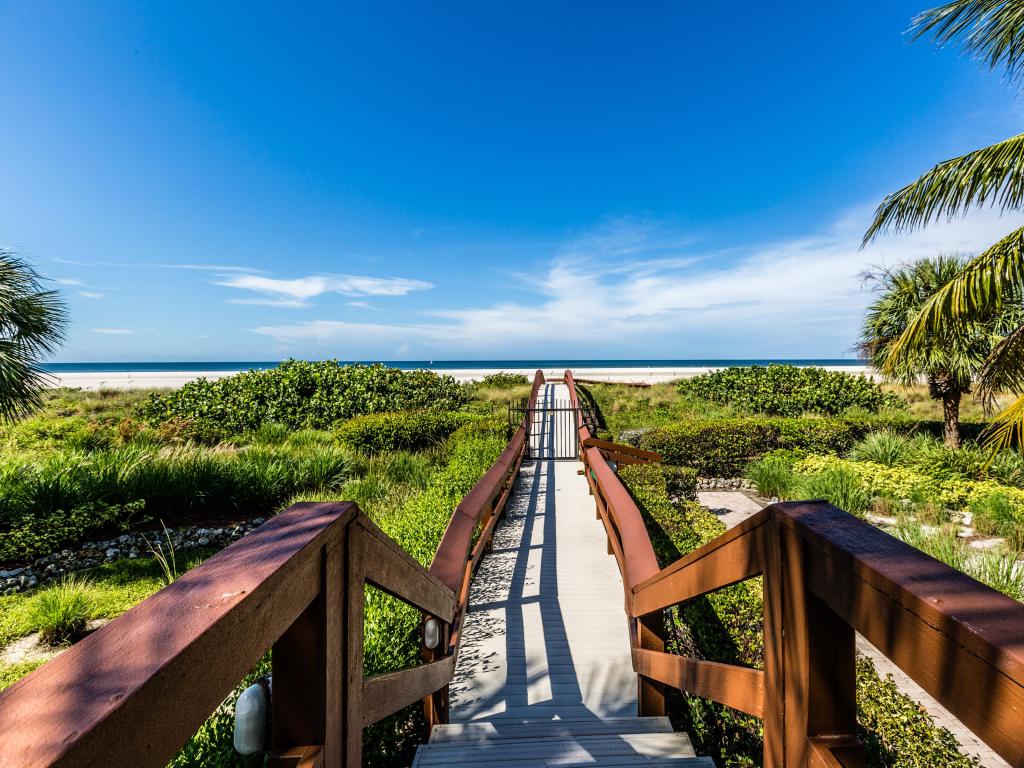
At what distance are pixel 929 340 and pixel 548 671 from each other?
36.5ft

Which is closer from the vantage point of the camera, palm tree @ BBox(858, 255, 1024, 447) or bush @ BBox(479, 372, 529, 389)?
palm tree @ BBox(858, 255, 1024, 447)

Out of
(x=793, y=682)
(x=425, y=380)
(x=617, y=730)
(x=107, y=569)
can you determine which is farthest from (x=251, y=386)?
(x=793, y=682)

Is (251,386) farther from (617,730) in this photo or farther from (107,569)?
(617,730)

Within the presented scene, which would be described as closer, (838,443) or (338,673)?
(338,673)

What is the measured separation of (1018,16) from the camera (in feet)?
19.0

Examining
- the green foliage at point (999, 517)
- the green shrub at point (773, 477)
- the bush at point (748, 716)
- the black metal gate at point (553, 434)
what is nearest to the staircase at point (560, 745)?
the bush at point (748, 716)

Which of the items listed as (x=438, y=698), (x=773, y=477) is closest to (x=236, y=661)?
(x=438, y=698)

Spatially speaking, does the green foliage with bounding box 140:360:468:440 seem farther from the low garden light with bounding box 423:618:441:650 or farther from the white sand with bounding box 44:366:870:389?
the white sand with bounding box 44:366:870:389

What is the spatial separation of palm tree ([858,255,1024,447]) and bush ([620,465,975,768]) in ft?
30.6

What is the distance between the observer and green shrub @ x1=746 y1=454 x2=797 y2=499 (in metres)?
9.62

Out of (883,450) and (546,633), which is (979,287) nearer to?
(883,450)

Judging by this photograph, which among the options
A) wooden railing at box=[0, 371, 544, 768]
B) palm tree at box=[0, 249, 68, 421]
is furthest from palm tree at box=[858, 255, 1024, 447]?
palm tree at box=[0, 249, 68, 421]

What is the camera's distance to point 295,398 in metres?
17.1

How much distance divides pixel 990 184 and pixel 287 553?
29.9 feet
